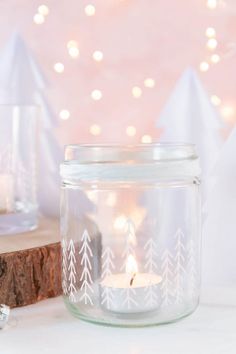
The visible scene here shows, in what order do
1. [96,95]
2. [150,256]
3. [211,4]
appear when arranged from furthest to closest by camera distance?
1. [96,95]
2. [211,4]
3. [150,256]

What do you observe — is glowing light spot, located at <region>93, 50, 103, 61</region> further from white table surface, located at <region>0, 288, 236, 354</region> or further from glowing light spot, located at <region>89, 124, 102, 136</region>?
white table surface, located at <region>0, 288, 236, 354</region>

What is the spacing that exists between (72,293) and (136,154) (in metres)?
0.20

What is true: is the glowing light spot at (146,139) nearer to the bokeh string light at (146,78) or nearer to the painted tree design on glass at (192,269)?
the bokeh string light at (146,78)

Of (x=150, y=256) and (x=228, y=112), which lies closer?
(x=150, y=256)

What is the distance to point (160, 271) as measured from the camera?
840 millimetres

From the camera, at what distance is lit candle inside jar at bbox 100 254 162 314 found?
30.3 inches

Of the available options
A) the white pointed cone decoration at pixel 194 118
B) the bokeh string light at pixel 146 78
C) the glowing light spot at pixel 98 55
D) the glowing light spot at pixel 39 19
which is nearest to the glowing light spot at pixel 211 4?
the bokeh string light at pixel 146 78

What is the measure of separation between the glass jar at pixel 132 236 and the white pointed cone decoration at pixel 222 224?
16 cm

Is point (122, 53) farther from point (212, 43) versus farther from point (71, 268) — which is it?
point (71, 268)

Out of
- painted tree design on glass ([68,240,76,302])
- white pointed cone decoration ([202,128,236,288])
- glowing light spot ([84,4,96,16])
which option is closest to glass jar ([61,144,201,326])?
painted tree design on glass ([68,240,76,302])

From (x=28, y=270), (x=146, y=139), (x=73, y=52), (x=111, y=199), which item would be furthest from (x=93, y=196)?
(x=73, y=52)

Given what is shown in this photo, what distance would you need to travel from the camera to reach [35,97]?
3.91 ft

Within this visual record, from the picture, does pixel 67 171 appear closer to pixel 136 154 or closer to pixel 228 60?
pixel 136 154

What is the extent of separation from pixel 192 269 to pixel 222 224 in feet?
0.70
